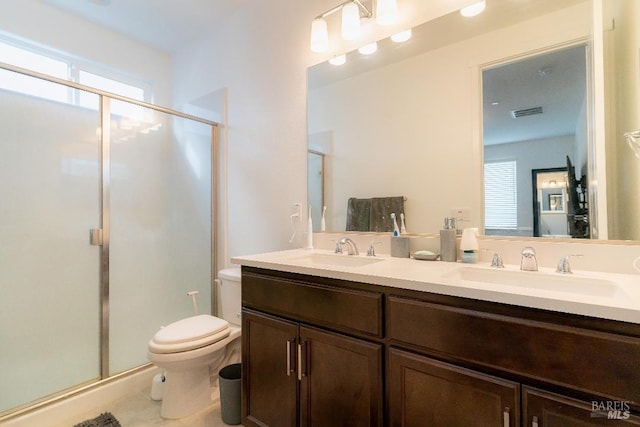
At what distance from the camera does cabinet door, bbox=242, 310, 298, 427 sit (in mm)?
1306

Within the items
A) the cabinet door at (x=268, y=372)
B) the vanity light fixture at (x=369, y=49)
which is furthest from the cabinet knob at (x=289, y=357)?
the vanity light fixture at (x=369, y=49)

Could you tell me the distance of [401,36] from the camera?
1.57m

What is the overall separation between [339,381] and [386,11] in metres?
1.72

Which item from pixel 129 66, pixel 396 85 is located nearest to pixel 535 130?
pixel 396 85

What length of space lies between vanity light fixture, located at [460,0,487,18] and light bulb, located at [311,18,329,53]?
73 cm

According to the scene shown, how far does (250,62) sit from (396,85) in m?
1.20

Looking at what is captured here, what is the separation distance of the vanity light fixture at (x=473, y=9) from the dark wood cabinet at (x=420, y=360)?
4.22ft

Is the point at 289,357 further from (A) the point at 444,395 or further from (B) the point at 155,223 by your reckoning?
(B) the point at 155,223

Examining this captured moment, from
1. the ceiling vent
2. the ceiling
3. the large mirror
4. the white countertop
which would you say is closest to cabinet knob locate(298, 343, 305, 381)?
the white countertop

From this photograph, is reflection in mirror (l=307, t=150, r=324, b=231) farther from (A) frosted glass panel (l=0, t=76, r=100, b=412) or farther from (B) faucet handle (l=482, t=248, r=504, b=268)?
(A) frosted glass panel (l=0, t=76, r=100, b=412)

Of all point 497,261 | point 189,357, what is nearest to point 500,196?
point 497,261

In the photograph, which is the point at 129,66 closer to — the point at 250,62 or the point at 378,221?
the point at 250,62

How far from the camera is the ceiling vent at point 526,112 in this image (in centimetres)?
123

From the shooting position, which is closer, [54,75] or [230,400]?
[230,400]
